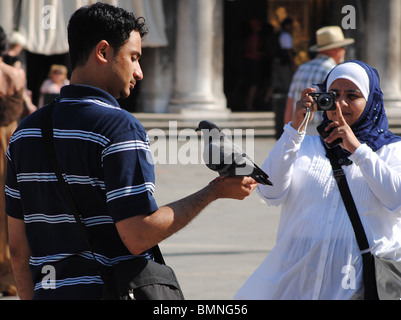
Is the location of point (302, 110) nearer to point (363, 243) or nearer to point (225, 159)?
point (363, 243)

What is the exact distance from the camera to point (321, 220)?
3.66m

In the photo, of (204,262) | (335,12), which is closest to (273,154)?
(204,262)

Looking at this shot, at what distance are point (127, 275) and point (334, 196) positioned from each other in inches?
54.1

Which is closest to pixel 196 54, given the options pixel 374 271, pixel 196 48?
pixel 196 48

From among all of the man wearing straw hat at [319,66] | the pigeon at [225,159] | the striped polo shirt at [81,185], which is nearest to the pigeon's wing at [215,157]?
the pigeon at [225,159]

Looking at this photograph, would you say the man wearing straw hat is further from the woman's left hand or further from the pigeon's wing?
the pigeon's wing

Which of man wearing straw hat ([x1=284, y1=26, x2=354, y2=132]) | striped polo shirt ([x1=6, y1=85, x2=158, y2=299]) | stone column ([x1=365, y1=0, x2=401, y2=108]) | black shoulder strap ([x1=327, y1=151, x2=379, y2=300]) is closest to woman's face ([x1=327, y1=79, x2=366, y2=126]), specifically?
black shoulder strap ([x1=327, y1=151, x2=379, y2=300])

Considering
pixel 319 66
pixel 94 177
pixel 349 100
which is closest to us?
pixel 94 177

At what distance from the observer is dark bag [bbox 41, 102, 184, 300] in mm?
2557

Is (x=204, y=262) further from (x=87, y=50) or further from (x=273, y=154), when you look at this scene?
(x=87, y=50)

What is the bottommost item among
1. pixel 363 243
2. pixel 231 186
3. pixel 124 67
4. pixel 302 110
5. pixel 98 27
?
pixel 363 243

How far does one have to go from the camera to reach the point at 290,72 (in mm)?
18516

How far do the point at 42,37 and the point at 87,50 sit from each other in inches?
528

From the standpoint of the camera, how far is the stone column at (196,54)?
16.2 metres
